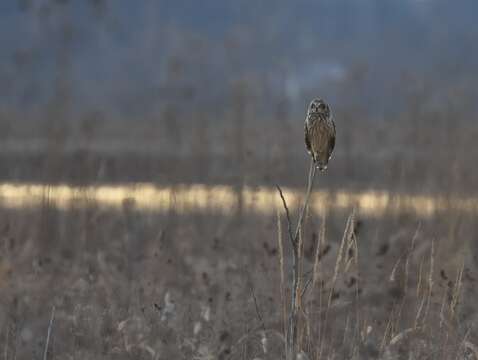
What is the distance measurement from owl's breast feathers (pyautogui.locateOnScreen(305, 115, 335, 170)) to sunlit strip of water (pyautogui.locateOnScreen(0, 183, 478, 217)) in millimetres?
2905

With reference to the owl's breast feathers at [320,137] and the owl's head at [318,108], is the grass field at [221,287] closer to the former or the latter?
the owl's breast feathers at [320,137]

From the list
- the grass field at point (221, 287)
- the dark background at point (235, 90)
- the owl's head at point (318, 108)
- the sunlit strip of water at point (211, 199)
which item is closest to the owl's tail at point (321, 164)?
the owl's head at point (318, 108)

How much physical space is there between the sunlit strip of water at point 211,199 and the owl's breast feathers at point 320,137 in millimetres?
2905

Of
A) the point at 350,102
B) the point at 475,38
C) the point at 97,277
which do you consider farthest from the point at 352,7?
the point at 97,277

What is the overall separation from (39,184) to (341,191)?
2.83 m

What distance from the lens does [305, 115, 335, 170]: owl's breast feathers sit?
11.2ft

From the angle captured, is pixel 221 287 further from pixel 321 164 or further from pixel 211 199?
pixel 211 199

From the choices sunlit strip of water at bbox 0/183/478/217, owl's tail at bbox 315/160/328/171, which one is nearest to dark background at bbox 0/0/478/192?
sunlit strip of water at bbox 0/183/478/217

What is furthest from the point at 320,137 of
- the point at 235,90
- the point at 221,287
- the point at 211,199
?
the point at 235,90

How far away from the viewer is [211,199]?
941 cm

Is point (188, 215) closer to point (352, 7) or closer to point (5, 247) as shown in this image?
point (5, 247)

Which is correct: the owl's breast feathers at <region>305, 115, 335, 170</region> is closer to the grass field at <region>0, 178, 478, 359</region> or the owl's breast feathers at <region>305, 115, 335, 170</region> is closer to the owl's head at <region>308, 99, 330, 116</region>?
the owl's head at <region>308, 99, 330, 116</region>

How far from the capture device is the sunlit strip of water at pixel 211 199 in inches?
297

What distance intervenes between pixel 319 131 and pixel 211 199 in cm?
599
